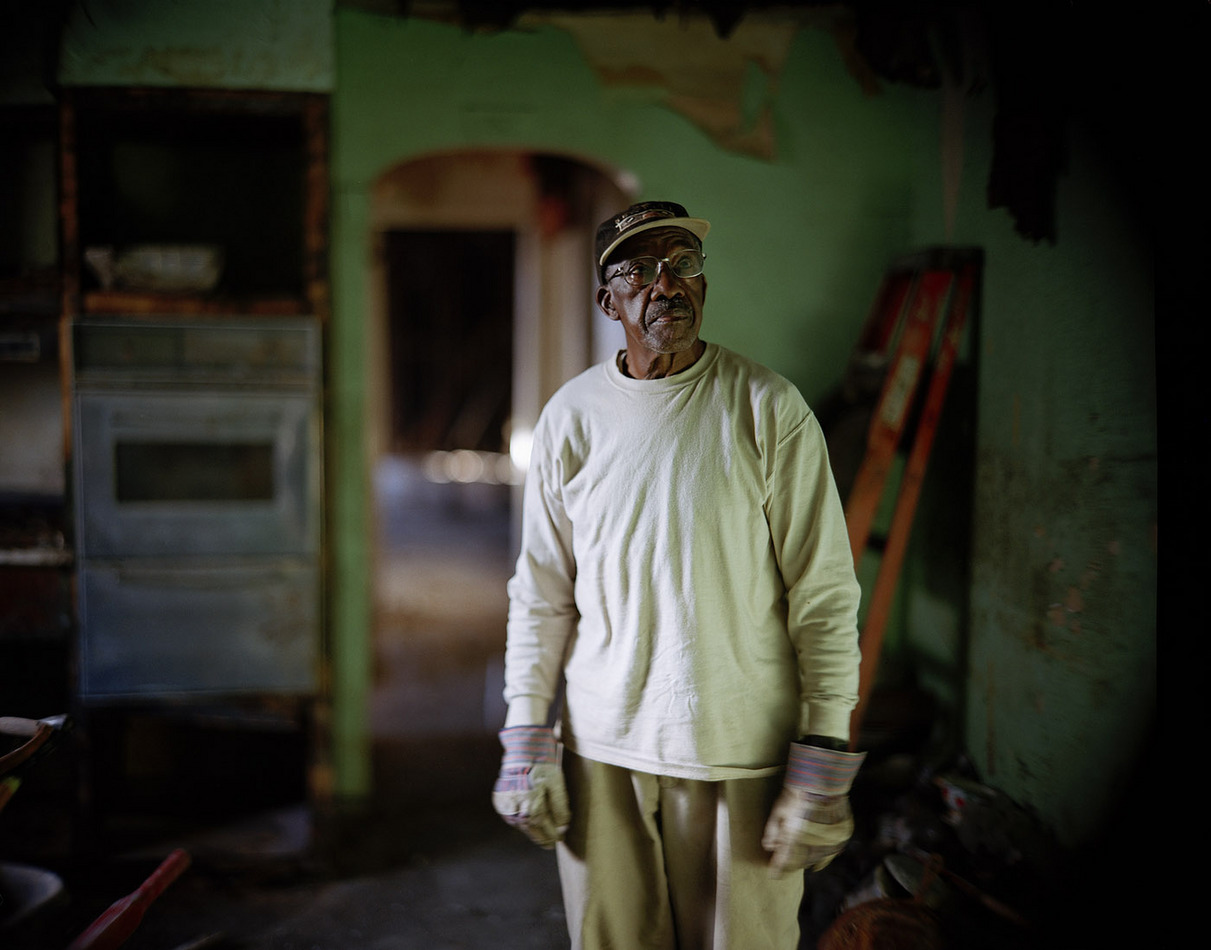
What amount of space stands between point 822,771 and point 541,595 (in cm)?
64

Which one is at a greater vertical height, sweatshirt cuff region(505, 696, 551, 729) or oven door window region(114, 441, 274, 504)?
oven door window region(114, 441, 274, 504)

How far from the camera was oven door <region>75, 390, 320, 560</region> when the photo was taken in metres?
2.59

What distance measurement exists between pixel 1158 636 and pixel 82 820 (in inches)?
125

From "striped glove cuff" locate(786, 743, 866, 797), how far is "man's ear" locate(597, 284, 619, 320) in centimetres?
89

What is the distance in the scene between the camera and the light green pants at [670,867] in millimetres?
1497

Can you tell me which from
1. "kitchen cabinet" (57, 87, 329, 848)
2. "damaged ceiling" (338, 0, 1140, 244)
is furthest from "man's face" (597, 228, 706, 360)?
"kitchen cabinet" (57, 87, 329, 848)

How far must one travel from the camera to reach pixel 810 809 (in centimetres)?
141

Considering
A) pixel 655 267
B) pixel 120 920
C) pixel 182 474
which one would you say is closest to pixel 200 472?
pixel 182 474

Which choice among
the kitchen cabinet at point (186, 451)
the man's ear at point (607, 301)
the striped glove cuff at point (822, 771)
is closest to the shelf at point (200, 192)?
the kitchen cabinet at point (186, 451)

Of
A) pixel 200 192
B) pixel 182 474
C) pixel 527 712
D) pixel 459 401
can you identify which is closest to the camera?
pixel 527 712

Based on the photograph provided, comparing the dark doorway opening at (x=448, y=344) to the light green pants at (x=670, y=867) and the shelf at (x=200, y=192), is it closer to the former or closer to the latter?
the shelf at (x=200, y=192)

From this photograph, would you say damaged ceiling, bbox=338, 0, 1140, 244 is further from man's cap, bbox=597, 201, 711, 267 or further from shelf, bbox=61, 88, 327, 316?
man's cap, bbox=597, 201, 711, 267

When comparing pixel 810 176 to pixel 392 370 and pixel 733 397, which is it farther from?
pixel 392 370

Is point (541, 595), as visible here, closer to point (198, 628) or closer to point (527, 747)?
point (527, 747)
